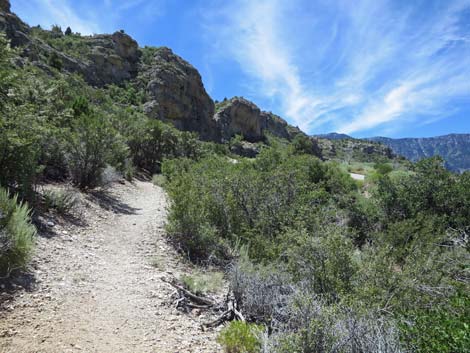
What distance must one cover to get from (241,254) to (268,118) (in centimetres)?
8105

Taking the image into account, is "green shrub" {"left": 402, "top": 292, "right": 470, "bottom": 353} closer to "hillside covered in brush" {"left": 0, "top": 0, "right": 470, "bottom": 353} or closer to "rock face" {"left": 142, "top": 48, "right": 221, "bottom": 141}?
"hillside covered in brush" {"left": 0, "top": 0, "right": 470, "bottom": 353}

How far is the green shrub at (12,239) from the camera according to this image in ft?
11.8

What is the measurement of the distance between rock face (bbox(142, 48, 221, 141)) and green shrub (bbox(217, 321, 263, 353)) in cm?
4040

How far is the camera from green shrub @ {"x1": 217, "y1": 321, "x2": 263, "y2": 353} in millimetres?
3148

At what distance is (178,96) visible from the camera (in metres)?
48.9

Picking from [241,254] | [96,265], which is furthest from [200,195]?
[96,265]

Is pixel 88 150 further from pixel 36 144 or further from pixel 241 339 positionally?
pixel 241 339

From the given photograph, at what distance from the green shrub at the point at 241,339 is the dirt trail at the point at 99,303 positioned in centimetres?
20

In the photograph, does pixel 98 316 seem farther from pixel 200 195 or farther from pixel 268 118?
pixel 268 118

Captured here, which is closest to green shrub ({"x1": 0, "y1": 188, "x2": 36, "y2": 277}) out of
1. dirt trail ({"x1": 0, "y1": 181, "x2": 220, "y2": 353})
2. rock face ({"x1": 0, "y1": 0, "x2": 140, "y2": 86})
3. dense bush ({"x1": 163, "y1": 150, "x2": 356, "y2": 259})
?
dirt trail ({"x1": 0, "y1": 181, "x2": 220, "y2": 353})

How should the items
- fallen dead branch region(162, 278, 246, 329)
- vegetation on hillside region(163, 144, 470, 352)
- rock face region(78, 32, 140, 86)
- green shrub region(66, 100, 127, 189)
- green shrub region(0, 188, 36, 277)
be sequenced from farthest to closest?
1. rock face region(78, 32, 140, 86)
2. green shrub region(66, 100, 127, 189)
3. fallen dead branch region(162, 278, 246, 329)
4. green shrub region(0, 188, 36, 277)
5. vegetation on hillside region(163, 144, 470, 352)

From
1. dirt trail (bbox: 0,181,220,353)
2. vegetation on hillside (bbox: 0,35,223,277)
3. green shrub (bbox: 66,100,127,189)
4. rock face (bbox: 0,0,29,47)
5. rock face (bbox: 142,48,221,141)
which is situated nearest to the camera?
dirt trail (bbox: 0,181,220,353)

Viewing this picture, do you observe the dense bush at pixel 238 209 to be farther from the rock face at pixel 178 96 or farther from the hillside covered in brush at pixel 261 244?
the rock face at pixel 178 96

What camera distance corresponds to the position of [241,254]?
567 cm
